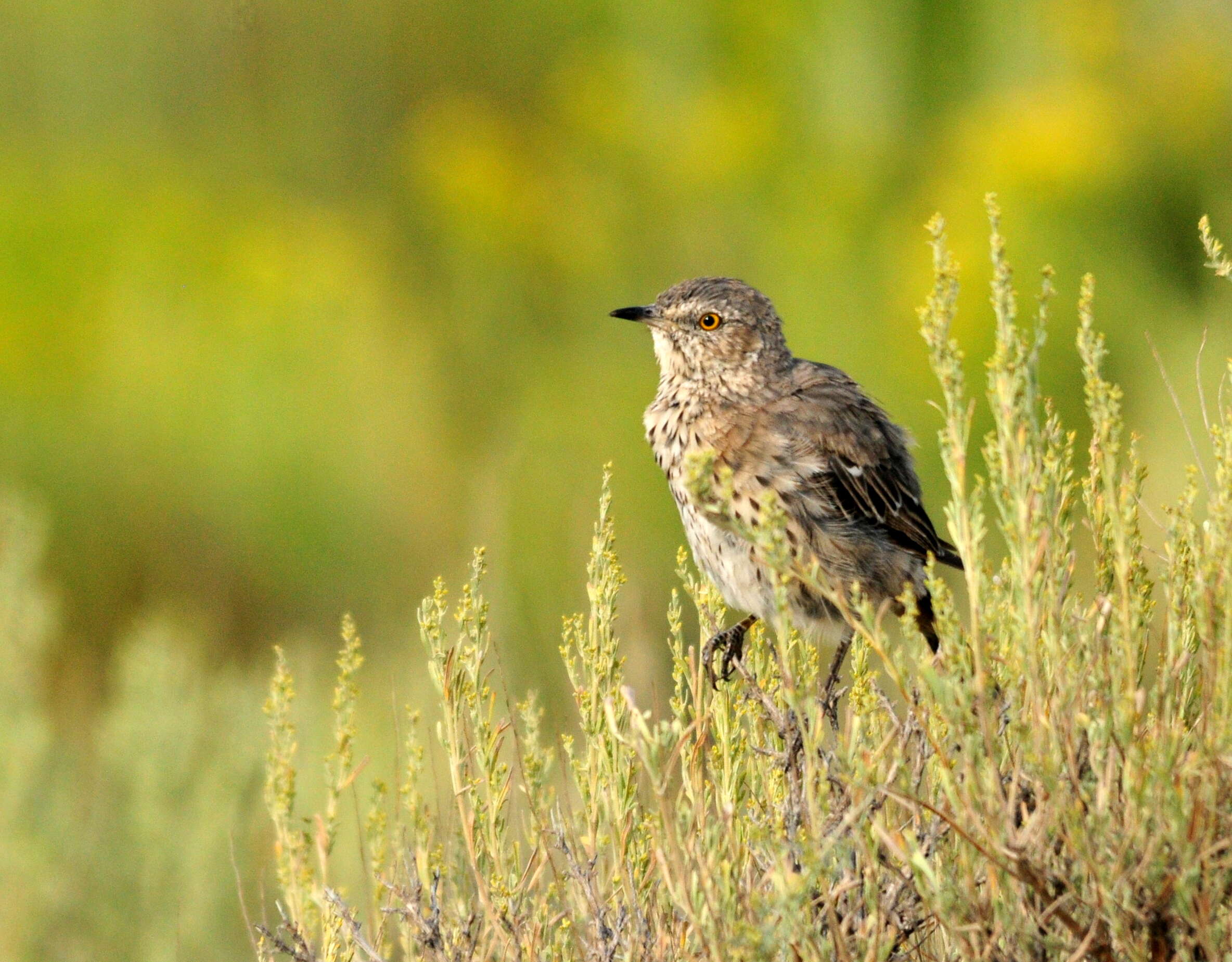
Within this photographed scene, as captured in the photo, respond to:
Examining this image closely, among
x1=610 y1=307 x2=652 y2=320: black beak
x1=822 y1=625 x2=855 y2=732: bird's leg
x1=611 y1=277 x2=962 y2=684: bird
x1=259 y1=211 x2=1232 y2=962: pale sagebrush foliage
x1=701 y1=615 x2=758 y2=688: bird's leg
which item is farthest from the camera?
x1=610 y1=307 x2=652 y2=320: black beak

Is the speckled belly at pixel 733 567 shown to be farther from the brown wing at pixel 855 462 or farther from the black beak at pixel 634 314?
the black beak at pixel 634 314

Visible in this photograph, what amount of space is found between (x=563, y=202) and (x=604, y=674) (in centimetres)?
A: 1320

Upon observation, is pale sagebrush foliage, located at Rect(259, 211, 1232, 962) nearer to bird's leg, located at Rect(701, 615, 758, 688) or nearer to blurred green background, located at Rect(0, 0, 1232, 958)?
bird's leg, located at Rect(701, 615, 758, 688)

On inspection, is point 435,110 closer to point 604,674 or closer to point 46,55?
point 46,55

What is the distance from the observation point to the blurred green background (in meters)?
6.86

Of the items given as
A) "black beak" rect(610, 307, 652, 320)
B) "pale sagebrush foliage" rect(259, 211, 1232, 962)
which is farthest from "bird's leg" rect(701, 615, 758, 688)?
"black beak" rect(610, 307, 652, 320)

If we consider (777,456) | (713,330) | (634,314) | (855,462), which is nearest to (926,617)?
(855,462)

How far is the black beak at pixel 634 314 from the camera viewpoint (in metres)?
4.75

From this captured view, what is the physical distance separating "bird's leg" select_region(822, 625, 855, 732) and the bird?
1cm

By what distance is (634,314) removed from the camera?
4770mm

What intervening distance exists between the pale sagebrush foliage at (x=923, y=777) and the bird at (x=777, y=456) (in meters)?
0.84

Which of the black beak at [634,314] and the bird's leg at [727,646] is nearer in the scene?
the bird's leg at [727,646]

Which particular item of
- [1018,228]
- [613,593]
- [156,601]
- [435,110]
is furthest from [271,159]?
[613,593]

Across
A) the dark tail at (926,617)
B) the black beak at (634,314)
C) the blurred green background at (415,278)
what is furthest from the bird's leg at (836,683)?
the blurred green background at (415,278)
